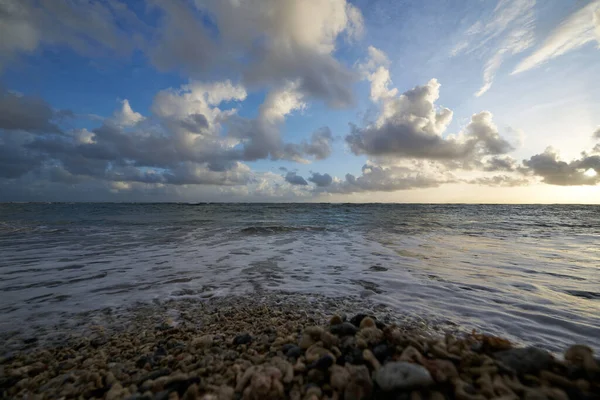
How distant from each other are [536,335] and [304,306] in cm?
321

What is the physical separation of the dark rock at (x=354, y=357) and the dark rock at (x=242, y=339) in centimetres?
128

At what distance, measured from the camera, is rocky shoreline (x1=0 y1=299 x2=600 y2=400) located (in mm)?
1796

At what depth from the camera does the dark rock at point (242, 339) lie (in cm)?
309

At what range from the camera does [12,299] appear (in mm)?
4910

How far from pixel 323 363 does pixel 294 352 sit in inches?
16.5

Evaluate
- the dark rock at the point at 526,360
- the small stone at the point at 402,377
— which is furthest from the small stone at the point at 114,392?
the dark rock at the point at 526,360

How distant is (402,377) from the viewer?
1.84 meters

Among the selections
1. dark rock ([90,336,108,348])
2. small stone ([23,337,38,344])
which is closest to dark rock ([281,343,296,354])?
dark rock ([90,336,108,348])

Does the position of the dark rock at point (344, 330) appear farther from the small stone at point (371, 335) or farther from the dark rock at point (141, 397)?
the dark rock at point (141, 397)

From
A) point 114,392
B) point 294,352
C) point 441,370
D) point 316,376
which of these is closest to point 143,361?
point 114,392

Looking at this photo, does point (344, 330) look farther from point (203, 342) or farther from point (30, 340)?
point (30, 340)

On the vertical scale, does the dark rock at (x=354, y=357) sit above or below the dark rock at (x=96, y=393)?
above

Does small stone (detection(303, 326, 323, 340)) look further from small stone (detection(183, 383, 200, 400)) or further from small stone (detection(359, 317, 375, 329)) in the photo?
small stone (detection(183, 383, 200, 400))

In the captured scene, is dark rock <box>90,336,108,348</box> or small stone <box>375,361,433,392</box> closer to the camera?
small stone <box>375,361,433,392</box>
